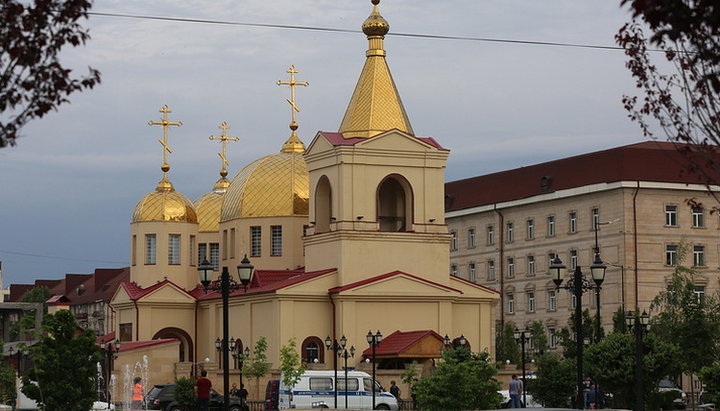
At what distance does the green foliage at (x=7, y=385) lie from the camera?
46094 mm

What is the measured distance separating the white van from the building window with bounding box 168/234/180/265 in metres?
25.1

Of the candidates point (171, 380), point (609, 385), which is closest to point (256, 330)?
point (171, 380)

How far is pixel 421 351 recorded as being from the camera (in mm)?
62750

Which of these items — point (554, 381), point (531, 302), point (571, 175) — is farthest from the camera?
point (531, 302)

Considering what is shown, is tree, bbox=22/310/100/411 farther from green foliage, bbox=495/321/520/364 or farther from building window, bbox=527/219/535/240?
building window, bbox=527/219/535/240

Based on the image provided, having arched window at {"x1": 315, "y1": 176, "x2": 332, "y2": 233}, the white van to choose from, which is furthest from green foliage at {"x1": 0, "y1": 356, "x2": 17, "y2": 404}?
arched window at {"x1": 315, "y1": 176, "x2": 332, "y2": 233}

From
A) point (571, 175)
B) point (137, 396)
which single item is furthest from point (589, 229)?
point (137, 396)

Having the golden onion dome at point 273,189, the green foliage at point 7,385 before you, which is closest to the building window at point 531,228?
the golden onion dome at point 273,189

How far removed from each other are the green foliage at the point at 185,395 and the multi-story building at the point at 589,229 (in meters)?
35.4

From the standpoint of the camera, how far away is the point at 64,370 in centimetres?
3628

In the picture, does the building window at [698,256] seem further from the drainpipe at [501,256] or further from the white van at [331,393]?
the white van at [331,393]

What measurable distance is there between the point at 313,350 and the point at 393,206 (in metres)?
7.75

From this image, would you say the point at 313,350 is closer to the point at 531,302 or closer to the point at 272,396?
the point at 272,396

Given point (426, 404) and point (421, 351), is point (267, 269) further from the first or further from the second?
point (426, 404)
